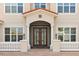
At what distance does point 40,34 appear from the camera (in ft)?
63.6

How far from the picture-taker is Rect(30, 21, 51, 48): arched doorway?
62.5 feet

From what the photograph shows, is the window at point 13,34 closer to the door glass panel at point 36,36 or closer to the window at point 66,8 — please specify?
the door glass panel at point 36,36

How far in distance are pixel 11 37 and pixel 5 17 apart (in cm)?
187

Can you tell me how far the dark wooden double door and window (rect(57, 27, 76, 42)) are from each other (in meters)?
1.35

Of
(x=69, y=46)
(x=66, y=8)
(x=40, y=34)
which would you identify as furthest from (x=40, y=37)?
(x=69, y=46)

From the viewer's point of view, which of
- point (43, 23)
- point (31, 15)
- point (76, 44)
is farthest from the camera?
point (43, 23)

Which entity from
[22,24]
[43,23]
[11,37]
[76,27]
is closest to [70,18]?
[76,27]

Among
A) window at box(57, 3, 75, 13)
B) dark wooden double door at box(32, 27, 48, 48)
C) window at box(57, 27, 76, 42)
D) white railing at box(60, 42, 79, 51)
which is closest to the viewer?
white railing at box(60, 42, 79, 51)

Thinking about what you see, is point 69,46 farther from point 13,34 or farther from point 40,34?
point 13,34

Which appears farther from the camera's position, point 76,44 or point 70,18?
point 70,18

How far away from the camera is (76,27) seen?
60.3 ft

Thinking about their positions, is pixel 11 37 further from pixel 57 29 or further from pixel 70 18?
pixel 70 18

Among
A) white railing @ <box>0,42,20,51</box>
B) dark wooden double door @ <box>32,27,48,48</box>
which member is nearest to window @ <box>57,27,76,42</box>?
dark wooden double door @ <box>32,27,48,48</box>

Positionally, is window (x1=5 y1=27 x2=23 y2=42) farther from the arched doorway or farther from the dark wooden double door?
the dark wooden double door
